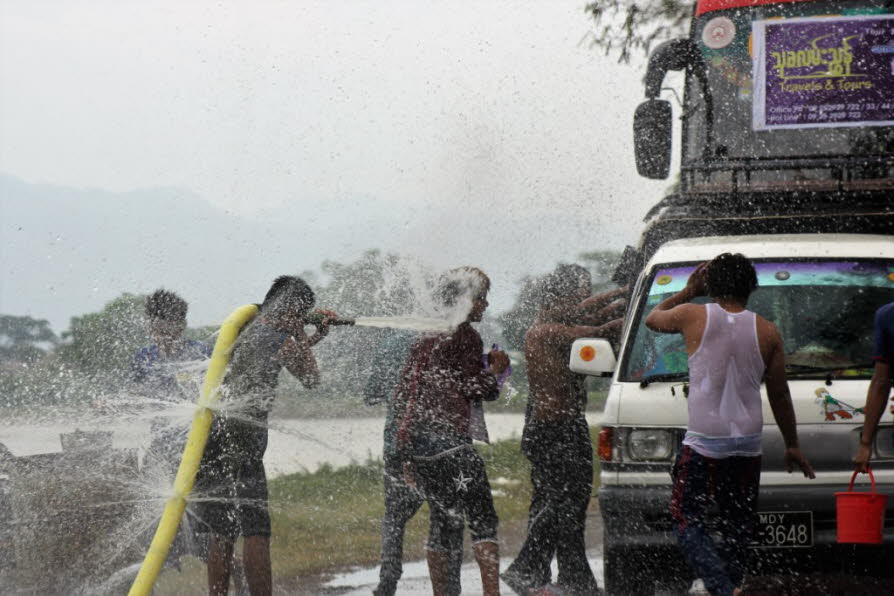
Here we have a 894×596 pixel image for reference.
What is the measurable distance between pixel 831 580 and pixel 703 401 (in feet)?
9.57

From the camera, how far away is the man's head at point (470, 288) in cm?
607

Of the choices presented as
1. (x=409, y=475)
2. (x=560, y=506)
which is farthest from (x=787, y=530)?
(x=409, y=475)

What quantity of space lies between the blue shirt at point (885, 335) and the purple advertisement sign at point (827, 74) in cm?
438

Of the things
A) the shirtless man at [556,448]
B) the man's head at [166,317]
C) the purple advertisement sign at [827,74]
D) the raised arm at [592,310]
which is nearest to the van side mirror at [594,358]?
the shirtless man at [556,448]

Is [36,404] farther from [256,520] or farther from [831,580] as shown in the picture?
[831,580]

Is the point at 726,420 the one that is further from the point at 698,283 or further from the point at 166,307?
the point at 166,307

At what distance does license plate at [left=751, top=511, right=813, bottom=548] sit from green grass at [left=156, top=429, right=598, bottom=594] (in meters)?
2.76

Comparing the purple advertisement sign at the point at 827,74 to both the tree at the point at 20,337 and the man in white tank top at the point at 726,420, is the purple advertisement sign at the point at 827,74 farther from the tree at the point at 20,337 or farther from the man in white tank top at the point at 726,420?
the tree at the point at 20,337

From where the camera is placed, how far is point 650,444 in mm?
5848

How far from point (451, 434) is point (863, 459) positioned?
6.76 feet

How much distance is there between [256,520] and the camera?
19.3 ft

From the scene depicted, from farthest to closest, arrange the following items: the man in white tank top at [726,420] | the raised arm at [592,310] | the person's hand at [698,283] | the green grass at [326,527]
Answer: the green grass at [326,527]
the raised arm at [592,310]
the person's hand at [698,283]
the man in white tank top at [726,420]

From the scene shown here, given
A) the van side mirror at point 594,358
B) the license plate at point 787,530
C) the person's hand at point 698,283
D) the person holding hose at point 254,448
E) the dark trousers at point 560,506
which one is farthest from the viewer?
the dark trousers at point 560,506

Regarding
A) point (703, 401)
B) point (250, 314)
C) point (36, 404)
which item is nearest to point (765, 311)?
point (703, 401)
